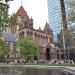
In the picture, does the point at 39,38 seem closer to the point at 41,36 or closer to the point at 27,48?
the point at 41,36

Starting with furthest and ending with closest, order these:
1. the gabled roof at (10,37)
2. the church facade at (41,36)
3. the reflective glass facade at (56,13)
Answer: the gabled roof at (10,37) → the church facade at (41,36) → the reflective glass facade at (56,13)

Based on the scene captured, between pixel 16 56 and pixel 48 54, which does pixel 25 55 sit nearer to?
pixel 16 56

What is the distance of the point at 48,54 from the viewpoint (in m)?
148

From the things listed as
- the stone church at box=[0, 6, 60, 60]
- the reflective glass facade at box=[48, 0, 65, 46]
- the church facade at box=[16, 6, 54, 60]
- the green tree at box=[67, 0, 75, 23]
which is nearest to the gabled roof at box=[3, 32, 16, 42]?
the stone church at box=[0, 6, 60, 60]

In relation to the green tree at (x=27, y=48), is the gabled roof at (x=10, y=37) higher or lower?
higher

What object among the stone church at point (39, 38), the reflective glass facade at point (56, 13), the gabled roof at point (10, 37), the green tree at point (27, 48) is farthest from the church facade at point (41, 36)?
the reflective glass facade at point (56, 13)

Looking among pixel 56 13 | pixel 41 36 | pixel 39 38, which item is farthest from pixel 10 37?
pixel 56 13

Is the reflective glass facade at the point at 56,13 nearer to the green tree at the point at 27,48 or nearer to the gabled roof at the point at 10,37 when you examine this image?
the green tree at the point at 27,48

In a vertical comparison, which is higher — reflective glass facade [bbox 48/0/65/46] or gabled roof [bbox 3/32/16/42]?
gabled roof [bbox 3/32/16/42]

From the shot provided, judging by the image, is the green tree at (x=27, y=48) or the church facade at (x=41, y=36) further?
the church facade at (x=41, y=36)

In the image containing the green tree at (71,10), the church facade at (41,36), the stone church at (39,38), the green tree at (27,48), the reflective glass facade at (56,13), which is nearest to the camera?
the green tree at (71,10)

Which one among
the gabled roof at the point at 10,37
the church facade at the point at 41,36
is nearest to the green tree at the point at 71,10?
the church facade at the point at 41,36

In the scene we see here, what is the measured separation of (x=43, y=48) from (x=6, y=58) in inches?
843

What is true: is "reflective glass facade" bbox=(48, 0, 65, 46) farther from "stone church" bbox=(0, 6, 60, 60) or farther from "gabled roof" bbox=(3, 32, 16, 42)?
"gabled roof" bbox=(3, 32, 16, 42)
